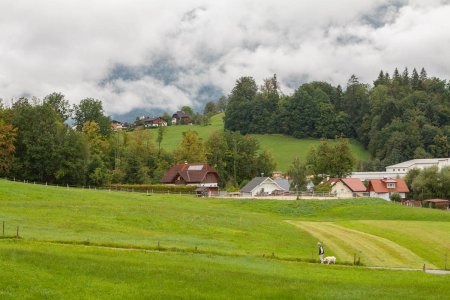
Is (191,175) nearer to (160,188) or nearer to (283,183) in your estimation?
(160,188)

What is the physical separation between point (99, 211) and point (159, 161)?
291 ft

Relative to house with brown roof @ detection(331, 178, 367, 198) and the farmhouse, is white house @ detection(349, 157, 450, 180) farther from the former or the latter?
the farmhouse

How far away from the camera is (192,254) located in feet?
120

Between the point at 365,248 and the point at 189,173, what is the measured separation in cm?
8305

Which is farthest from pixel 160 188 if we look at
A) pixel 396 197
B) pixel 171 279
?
pixel 171 279

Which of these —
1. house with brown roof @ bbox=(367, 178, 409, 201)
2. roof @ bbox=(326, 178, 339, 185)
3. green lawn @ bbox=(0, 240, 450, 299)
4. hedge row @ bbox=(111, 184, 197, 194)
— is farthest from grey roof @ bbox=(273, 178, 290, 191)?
green lawn @ bbox=(0, 240, 450, 299)

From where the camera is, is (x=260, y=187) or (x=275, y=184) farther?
(x=275, y=184)

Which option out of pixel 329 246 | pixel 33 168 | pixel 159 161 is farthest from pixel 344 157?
pixel 329 246

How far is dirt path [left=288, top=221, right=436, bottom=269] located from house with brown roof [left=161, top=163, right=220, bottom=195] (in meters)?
67.8

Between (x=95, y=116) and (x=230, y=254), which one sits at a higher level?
(x=95, y=116)

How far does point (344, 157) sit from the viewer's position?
12950 cm

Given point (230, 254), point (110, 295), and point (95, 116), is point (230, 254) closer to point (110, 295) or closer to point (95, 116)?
point (110, 295)

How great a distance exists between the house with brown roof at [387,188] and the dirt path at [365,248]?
234ft

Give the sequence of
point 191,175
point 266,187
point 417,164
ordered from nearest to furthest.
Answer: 1. point 266,187
2. point 191,175
3. point 417,164
